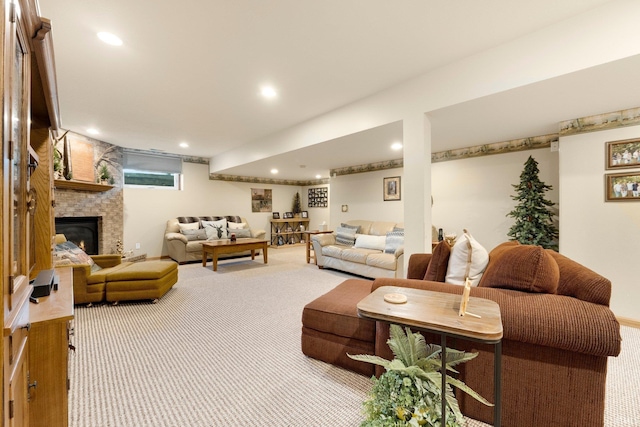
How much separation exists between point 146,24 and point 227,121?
82.9 inches

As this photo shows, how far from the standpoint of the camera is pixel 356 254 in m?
4.58

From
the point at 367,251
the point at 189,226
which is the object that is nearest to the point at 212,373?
the point at 367,251

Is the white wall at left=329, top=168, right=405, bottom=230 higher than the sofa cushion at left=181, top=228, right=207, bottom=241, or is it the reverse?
the white wall at left=329, top=168, right=405, bottom=230

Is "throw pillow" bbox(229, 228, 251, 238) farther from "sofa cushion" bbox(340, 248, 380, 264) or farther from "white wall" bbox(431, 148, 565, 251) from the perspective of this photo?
"white wall" bbox(431, 148, 565, 251)

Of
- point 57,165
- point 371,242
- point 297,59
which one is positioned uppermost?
point 297,59

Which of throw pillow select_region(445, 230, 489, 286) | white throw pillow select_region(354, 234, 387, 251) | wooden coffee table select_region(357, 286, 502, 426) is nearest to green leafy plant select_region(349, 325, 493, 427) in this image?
wooden coffee table select_region(357, 286, 502, 426)

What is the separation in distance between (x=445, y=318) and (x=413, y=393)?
424 mm

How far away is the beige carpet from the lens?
4.98 ft

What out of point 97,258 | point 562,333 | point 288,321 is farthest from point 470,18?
point 97,258

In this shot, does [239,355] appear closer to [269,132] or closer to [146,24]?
[146,24]

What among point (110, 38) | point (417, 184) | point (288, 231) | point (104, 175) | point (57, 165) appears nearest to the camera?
point (110, 38)

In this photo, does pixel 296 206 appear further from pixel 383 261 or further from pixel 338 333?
pixel 338 333

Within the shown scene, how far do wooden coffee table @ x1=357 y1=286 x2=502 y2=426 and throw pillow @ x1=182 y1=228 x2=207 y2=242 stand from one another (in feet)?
18.6

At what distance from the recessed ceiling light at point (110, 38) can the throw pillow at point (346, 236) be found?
434 cm
